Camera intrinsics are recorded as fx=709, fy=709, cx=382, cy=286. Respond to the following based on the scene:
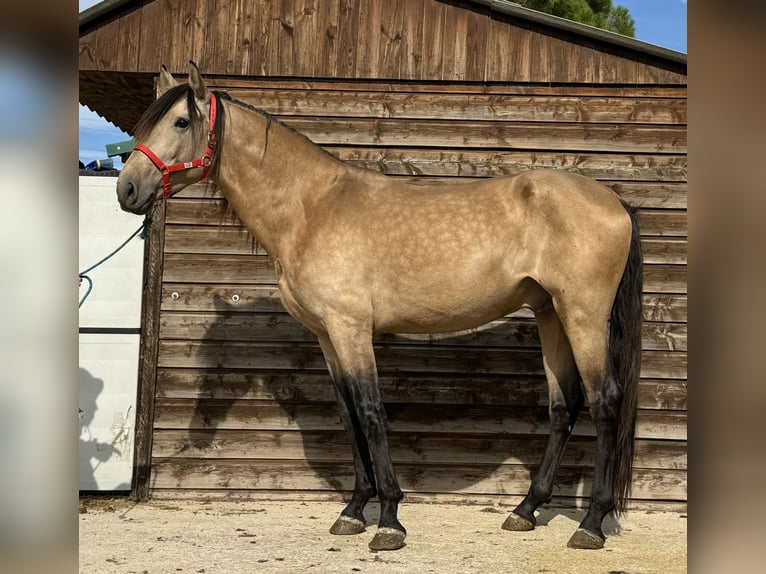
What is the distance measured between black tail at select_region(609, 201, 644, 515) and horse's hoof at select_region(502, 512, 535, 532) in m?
0.53

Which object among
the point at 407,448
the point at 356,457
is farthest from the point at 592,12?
the point at 356,457

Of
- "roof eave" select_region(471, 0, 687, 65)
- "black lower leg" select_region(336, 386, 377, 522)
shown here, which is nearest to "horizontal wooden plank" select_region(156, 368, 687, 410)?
"black lower leg" select_region(336, 386, 377, 522)

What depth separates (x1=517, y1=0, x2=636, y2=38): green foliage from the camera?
1449 centimetres

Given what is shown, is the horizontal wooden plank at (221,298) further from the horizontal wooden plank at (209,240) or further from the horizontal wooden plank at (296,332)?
the horizontal wooden plank at (209,240)

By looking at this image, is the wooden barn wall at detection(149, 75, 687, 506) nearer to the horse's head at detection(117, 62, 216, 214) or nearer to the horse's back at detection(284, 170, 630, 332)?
the horse's back at detection(284, 170, 630, 332)

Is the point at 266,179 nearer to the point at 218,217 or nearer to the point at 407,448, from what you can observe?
the point at 218,217

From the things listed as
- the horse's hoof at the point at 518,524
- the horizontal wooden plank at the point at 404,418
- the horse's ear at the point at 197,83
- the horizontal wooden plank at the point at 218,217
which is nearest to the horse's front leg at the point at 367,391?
the horse's hoof at the point at 518,524

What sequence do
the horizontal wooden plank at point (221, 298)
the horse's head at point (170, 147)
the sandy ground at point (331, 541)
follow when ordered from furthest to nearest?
the horizontal wooden plank at point (221, 298) → the horse's head at point (170, 147) → the sandy ground at point (331, 541)

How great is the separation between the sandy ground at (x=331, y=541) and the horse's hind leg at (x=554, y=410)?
15cm

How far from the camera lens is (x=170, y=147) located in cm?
380

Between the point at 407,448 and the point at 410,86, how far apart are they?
2.60 m

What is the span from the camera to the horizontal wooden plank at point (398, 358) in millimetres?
4969
